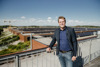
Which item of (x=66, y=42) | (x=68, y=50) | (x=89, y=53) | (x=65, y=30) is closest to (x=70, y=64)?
(x=68, y=50)

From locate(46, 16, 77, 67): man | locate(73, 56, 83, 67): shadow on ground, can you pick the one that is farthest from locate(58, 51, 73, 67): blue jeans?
locate(73, 56, 83, 67): shadow on ground

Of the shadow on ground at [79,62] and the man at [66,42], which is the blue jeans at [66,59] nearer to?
the man at [66,42]

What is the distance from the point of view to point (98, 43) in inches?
156

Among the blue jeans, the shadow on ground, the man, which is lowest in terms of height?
the shadow on ground

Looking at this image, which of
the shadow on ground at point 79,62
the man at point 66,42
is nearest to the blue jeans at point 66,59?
the man at point 66,42

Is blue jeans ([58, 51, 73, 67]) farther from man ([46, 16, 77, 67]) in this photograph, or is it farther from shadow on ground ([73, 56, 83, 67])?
shadow on ground ([73, 56, 83, 67])

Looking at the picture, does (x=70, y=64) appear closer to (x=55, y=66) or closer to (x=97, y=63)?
(x=55, y=66)

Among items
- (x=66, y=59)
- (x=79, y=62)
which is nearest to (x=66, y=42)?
(x=66, y=59)

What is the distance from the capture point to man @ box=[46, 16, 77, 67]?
1.74m

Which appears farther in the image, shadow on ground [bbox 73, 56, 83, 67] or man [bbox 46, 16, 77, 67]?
shadow on ground [bbox 73, 56, 83, 67]

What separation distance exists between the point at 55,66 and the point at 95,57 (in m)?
2.34

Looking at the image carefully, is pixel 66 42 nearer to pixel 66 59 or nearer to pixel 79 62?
pixel 66 59

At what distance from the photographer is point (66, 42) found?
1808mm

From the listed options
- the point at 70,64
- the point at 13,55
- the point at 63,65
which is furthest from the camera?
the point at 63,65
